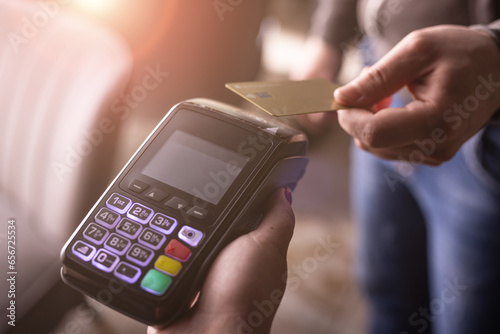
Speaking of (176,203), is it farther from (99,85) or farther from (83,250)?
(99,85)

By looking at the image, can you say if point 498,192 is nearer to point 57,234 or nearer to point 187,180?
point 187,180

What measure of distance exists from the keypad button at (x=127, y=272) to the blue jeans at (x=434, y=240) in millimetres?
424

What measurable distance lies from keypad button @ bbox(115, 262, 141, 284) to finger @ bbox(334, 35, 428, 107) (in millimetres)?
236

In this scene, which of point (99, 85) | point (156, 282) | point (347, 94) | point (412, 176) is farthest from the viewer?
point (412, 176)

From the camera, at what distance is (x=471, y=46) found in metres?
0.42

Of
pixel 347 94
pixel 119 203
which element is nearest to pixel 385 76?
pixel 347 94

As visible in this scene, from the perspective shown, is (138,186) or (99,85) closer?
(138,186)

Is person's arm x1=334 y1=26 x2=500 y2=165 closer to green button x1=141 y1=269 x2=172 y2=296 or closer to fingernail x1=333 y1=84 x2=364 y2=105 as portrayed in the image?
fingernail x1=333 y1=84 x2=364 y2=105

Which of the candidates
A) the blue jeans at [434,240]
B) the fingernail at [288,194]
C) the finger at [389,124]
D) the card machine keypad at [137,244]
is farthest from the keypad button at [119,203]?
the blue jeans at [434,240]

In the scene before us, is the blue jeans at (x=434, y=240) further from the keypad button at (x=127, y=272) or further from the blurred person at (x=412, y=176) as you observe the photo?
the keypad button at (x=127, y=272)

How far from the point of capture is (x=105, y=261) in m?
0.30

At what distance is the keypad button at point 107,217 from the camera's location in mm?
312

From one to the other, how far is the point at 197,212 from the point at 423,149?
0.86ft

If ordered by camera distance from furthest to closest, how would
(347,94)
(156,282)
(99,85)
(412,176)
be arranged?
(412,176)
(99,85)
(347,94)
(156,282)
